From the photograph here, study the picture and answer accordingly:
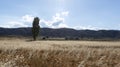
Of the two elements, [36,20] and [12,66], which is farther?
[36,20]

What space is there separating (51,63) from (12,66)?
138 centimetres

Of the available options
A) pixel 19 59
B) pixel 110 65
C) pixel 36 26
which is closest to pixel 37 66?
pixel 19 59

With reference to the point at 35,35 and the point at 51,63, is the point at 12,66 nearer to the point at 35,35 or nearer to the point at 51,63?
the point at 51,63

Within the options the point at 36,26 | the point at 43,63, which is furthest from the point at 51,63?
the point at 36,26

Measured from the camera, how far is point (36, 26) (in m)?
105

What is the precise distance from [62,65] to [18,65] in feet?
4.23

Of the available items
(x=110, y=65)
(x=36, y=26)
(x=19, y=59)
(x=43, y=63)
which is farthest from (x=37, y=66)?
(x=36, y=26)

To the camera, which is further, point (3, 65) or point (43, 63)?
point (43, 63)

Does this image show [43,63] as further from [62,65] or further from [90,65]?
[90,65]

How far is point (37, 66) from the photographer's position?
8102 millimetres

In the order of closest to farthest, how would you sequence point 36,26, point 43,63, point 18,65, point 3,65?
point 3,65 → point 18,65 → point 43,63 → point 36,26

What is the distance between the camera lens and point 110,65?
843cm

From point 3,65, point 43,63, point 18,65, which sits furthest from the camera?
point 43,63

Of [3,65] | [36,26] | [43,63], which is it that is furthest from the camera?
[36,26]
